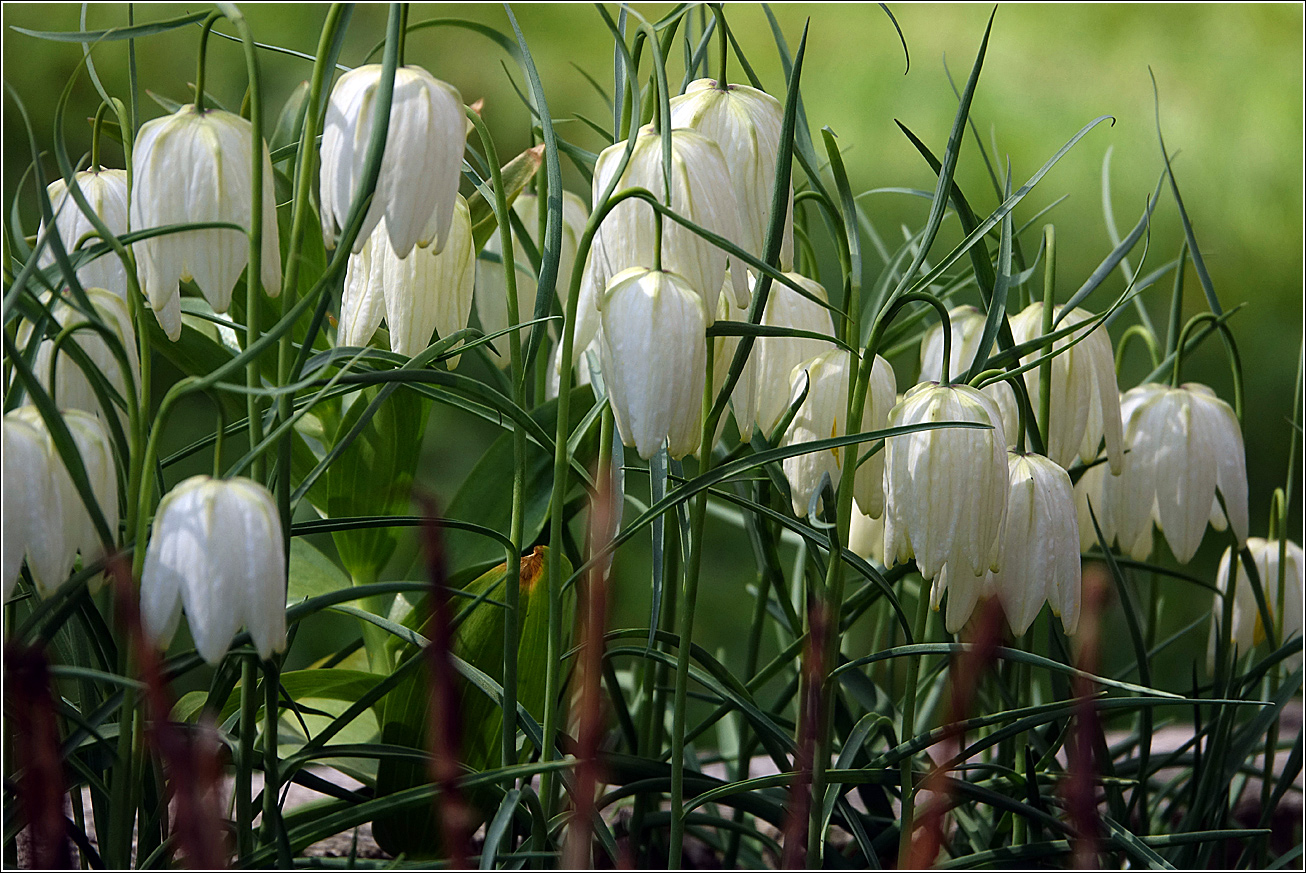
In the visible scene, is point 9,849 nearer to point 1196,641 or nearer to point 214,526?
point 214,526

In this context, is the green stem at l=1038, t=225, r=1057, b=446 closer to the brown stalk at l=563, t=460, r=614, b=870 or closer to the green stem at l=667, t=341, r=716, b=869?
the green stem at l=667, t=341, r=716, b=869

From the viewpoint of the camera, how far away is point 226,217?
0.40 m

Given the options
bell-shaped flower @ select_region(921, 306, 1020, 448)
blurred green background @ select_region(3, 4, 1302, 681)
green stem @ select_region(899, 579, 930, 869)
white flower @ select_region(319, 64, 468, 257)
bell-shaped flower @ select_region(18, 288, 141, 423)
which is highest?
blurred green background @ select_region(3, 4, 1302, 681)

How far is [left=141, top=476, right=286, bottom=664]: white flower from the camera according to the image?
0.33m

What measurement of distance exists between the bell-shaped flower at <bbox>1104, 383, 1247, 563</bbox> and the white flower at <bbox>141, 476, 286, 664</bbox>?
496 mm

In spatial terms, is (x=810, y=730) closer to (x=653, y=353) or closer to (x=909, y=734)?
(x=653, y=353)

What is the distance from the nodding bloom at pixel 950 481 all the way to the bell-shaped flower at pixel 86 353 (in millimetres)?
301

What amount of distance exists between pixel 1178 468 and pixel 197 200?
0.54 m

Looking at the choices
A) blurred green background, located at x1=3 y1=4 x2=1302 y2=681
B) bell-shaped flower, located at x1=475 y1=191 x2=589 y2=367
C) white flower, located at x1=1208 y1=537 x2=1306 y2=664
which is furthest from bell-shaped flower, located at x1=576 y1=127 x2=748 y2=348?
blurred green background, located at x1=3 y1=4 x2=1302 y2=681

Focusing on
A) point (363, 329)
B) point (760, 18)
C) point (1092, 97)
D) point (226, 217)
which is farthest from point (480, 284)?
point (1092, 97)

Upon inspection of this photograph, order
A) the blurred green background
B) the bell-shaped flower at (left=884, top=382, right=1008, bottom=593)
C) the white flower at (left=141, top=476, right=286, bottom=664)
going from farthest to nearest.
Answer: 1. the blurred green background
2. the bell-shaped flower at (left=884, top=382, right=1008, bottom=593)
3. the white flower at (left=141, top=476, right=286, bottom=664)

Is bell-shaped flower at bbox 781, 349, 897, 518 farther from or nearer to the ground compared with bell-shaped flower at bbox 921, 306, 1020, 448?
nearer to the ground

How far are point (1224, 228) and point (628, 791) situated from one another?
126 cm

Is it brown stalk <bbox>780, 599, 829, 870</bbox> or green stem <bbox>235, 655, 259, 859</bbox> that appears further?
green stem <bbox>235, 655, 259, 859</bbox>
